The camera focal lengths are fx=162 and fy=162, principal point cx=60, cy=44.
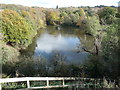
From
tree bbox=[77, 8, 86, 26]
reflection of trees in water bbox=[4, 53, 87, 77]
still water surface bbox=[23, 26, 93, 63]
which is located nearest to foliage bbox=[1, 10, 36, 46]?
still water surface bbox=[23, 26, 93, 63]

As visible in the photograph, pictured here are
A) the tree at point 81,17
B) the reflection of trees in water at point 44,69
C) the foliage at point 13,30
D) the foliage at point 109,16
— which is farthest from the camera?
the tree at point 81,17

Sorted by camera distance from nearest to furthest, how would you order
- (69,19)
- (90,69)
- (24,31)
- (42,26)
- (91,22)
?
(90,69)
(24,31)
(91,22)
(69,19)
(42,26)

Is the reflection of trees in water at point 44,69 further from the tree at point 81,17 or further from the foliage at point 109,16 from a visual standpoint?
the tree at point 81,17

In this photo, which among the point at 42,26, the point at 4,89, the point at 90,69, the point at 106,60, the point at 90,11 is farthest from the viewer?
the point at 42,26

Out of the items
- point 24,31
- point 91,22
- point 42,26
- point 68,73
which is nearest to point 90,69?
point 68,73

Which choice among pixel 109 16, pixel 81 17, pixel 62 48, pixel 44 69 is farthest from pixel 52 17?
pixel 44 69

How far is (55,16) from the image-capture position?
4303cm

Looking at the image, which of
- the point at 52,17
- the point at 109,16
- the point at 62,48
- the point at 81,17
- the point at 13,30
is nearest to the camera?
the point at 109,16

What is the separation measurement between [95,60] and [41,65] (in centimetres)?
284

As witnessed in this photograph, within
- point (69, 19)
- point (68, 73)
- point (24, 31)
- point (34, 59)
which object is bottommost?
point (68, 73)

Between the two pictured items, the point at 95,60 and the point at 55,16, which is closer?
the point at 95,60

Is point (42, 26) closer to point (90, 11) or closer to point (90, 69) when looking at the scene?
point (90, 11)

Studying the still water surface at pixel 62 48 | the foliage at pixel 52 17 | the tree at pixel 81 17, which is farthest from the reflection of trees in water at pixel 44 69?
the foliage at pixel 52 17

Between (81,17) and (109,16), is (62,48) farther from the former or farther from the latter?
(81,17)
